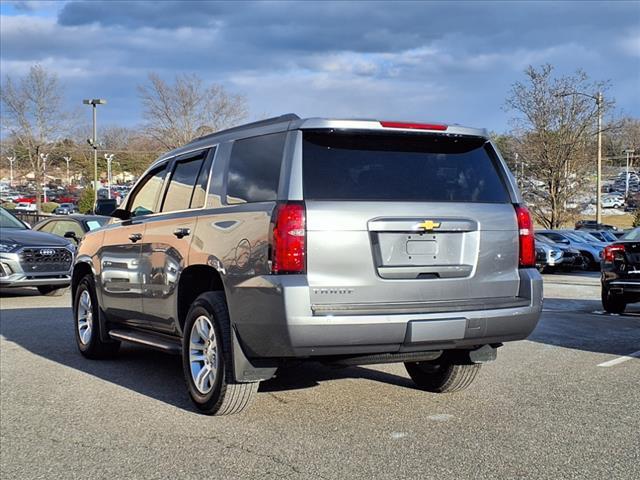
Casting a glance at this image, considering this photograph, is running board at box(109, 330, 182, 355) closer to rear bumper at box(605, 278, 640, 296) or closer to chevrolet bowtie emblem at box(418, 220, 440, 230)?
chevrolet bowtie emblem at box(418, 220, 440, 230)

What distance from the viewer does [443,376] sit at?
20.4ft

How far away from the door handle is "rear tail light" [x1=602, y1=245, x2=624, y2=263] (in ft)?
24.9

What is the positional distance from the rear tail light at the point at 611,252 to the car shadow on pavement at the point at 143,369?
5748 mm

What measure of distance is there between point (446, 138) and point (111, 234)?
11.7 ft

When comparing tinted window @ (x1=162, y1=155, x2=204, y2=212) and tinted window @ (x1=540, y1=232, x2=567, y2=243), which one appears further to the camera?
tinted window @ (x1=540, y1=232, x2=567, y2=243)

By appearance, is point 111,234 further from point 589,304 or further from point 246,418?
point 589,304

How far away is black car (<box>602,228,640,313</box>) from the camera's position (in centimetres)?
1119

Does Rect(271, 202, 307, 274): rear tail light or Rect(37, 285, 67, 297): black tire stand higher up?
Rect(271, 202, 307, 274): rear tail light

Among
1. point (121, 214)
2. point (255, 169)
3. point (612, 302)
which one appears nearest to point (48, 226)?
point (121, 214)

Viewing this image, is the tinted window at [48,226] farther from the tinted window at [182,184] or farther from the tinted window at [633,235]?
the tinted window at [633,235]

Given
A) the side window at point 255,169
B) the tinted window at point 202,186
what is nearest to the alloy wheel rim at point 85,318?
the tinted window at point 202,186

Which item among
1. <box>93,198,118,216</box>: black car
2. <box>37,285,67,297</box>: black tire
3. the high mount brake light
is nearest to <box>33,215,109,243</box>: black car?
<box>37,285,67,297</box>: black tire

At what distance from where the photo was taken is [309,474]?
431 cm

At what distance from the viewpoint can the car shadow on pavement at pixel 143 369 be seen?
6578 mm
